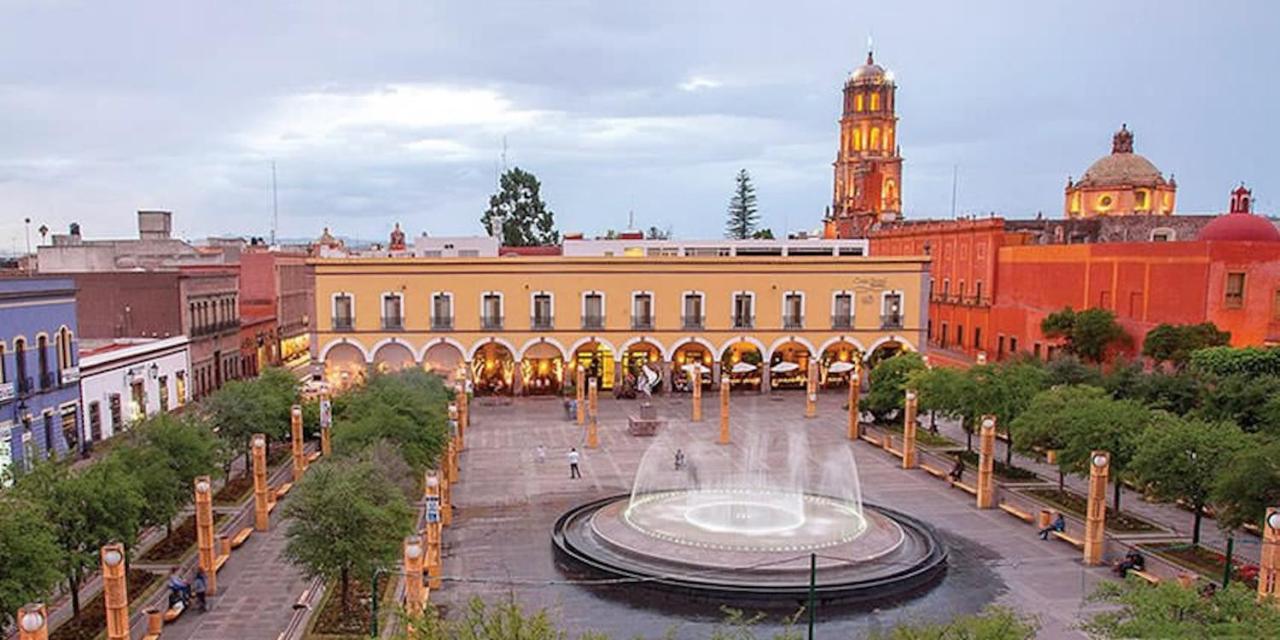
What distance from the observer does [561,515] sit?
23.7m

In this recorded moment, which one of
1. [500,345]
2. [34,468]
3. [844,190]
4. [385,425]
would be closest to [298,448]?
[385,425]

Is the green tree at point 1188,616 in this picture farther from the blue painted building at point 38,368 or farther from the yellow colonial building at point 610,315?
the yellow colonial building at point 610,315

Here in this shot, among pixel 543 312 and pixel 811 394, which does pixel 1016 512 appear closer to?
pixel 811 394

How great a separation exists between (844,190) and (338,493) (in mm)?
82250

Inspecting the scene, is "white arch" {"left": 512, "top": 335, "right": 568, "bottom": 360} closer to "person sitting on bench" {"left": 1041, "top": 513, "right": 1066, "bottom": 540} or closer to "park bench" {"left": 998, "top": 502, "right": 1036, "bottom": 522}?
"park bench" {"left": 998, "top": 502, "right": 1036, "bottom": 522}

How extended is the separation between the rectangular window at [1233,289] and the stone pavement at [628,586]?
61.6 ft

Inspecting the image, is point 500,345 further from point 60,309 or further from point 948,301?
point 948,301

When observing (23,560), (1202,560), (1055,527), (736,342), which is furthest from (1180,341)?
(23,560)

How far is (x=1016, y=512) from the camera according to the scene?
23.9m

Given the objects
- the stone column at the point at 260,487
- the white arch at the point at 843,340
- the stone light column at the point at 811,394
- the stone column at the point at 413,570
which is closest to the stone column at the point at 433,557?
the stone column at the point at 413,570

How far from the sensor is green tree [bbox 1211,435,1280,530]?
1742 centimetres

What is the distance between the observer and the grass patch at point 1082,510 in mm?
22406

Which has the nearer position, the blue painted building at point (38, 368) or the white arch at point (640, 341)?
the blue painted building at point (38, 368)

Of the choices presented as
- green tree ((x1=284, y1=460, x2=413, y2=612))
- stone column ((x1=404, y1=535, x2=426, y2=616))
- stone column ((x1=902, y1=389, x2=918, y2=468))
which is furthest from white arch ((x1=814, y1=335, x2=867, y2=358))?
stone column ((x1=404, y1=535, x2=426, y2=616))
